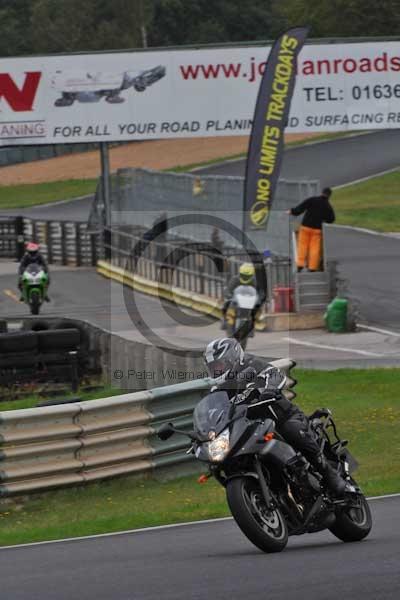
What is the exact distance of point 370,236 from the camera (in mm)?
40250

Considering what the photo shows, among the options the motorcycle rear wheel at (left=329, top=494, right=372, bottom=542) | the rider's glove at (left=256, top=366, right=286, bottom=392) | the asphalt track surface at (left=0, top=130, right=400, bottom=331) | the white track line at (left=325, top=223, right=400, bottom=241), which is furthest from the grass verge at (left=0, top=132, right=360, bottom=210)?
the rider's glove at (left=256, top=366, right=286, bottom=392)

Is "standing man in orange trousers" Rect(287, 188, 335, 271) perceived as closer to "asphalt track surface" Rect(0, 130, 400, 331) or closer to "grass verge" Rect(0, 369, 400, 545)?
"asphalt track surface" Rect(0, 130, 400, 331)

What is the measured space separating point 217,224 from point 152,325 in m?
4.94

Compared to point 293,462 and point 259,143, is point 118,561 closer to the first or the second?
point 293,462

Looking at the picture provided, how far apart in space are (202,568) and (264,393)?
1314 mm

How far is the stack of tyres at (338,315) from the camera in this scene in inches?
997

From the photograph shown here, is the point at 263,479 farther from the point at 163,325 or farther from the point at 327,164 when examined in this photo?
the point at 327,164

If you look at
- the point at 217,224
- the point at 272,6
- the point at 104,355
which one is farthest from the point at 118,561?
the point at 272,6

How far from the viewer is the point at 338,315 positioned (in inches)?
999

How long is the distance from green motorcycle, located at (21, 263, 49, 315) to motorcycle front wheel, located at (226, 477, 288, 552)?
66.4ft

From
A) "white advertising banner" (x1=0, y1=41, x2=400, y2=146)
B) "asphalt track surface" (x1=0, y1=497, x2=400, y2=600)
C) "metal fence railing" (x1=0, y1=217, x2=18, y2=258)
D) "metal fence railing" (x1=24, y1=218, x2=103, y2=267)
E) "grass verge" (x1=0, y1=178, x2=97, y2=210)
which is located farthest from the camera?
"grass verge" (x1=0, y1=178, x2=97, y2=210)

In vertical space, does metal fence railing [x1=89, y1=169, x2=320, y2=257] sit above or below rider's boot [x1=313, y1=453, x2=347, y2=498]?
above

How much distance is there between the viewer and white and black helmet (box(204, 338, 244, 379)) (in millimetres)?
8523


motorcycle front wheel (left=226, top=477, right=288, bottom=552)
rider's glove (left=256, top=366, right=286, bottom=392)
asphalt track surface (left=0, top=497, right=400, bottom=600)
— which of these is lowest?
asphalt track surface (left=0, top=497, right=400, bottom=600)
